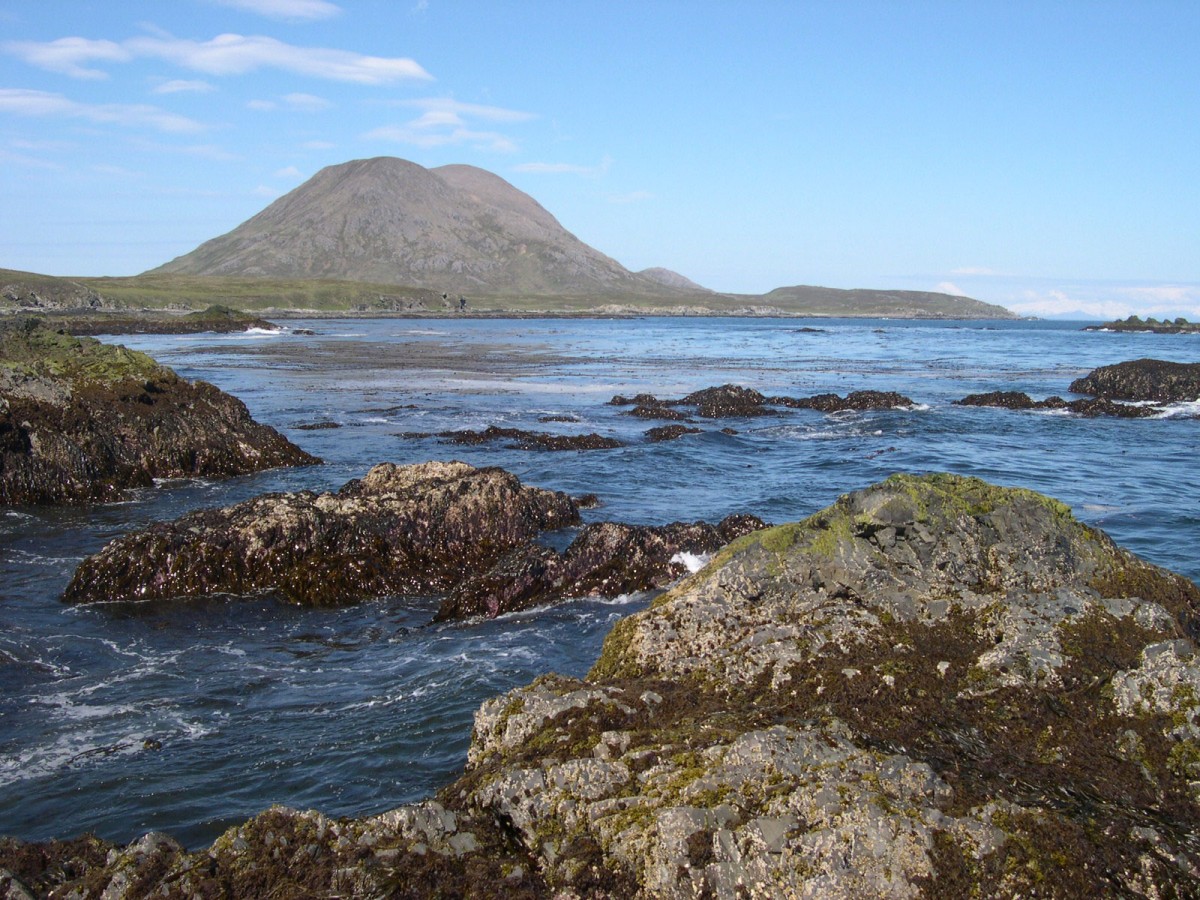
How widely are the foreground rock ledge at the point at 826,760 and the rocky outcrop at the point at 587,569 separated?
5192mm

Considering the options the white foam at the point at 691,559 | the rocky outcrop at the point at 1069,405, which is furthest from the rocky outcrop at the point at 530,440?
the rocky outcrop at the point at 1069,405

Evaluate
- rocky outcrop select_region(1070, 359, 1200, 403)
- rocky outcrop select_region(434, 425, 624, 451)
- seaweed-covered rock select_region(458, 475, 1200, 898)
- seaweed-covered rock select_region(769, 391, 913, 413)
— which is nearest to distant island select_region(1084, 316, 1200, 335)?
rocky outcrop select_region(1070, 359, 1200, 403)

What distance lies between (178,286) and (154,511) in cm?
19033

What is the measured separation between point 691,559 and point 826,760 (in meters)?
8.33

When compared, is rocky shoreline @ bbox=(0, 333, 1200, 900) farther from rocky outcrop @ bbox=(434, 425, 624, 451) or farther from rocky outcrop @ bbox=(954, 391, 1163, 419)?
rocky outcrop @ bbox=(954, 391, 1163, 419)

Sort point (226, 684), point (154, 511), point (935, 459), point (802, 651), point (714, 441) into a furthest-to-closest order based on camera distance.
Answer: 1. point (714, 441)
2. point (935, 459)
3. point (154, 511)
4. point (226, 684)
5. point (802, 651)

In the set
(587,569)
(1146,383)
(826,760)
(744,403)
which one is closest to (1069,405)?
(1146,383)

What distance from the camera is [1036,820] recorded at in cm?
470

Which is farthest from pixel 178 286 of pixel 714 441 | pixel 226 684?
pixel 226 684

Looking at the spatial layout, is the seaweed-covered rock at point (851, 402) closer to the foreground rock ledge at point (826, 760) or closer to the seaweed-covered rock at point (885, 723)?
the seaweed-covered rock at point (885, 723)

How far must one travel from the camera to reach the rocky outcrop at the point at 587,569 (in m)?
12.3

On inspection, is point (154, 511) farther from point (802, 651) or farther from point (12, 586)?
point (802, 651)

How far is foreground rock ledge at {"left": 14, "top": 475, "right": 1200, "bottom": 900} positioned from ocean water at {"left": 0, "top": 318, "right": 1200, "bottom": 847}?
225cm

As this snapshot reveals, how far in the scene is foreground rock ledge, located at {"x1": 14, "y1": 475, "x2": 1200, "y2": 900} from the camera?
4586 mm
